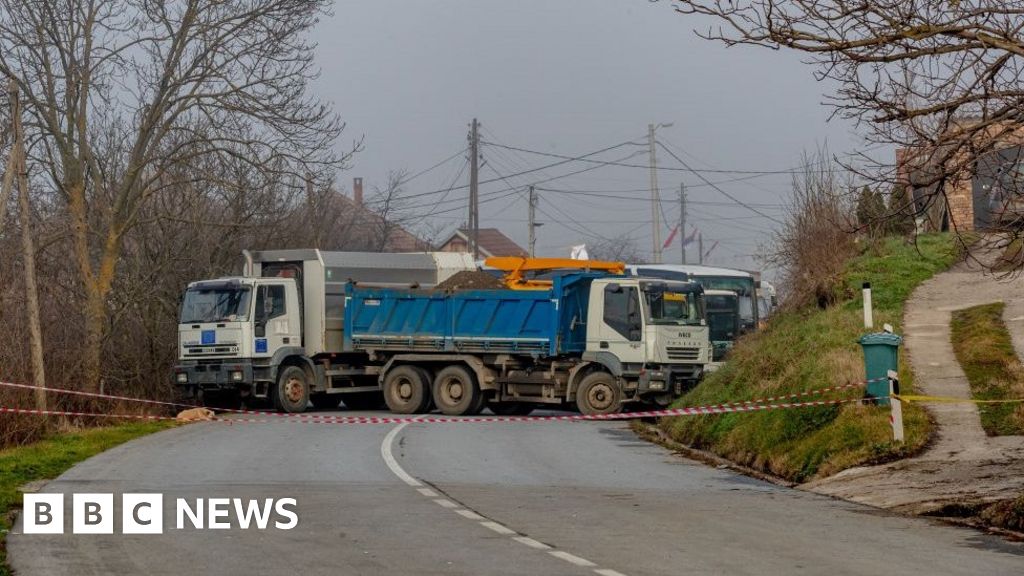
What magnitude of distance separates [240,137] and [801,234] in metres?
13.0

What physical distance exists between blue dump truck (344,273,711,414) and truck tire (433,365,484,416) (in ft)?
0.07

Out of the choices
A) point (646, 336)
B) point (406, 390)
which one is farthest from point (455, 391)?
point (646, 336)

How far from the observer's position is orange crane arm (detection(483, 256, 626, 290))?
32.0 meters

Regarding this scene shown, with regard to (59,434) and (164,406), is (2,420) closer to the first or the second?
(59,434)

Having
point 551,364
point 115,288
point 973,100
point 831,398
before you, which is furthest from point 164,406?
point 973,100

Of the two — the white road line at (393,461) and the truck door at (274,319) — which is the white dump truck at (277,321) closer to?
the truck door at (274,319)

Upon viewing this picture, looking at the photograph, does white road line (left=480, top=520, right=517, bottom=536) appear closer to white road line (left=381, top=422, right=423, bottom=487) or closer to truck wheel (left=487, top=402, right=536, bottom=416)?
white road line (left=381, top=422, right=423, bottom=487)

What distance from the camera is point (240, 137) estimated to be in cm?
3403

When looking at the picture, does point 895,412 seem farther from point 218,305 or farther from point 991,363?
point 218,305

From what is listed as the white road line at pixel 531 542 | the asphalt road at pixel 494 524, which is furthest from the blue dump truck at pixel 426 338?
the white road line at pixel 531 542

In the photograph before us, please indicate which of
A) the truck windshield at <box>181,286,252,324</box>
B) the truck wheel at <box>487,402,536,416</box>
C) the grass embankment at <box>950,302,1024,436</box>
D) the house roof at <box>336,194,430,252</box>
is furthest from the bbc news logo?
the house roof at <box>336,194,430,252</box>

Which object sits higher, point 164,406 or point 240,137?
point 240,137

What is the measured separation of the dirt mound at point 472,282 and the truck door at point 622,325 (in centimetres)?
270

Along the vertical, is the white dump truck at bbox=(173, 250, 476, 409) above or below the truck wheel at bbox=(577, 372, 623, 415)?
above
